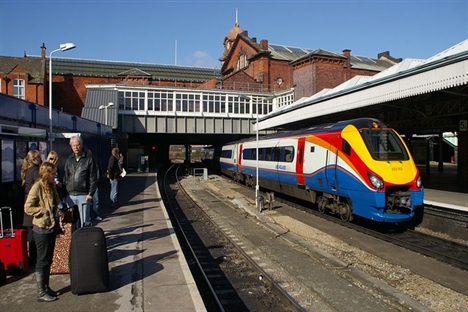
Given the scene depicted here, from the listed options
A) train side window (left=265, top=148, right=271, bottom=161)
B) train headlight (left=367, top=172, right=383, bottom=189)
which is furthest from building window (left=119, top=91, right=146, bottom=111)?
train headlight (left=367, top=172, right=383, bottom=189)

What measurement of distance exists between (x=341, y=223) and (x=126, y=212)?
22.2ft

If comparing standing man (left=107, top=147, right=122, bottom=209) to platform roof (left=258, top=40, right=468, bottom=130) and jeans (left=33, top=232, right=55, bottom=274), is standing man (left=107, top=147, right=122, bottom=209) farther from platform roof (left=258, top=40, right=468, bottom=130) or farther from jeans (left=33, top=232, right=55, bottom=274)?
platform roof (left=258, top=40, right=468, bottom=130)

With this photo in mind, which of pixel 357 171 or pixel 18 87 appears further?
pixel 18 87

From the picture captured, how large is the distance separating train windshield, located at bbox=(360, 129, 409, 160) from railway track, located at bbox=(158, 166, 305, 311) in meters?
4.52

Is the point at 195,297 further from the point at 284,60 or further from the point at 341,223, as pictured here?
the point at 284,60

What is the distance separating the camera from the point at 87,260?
5.12m

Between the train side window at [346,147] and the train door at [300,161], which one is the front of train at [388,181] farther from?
the train door at [300,161]

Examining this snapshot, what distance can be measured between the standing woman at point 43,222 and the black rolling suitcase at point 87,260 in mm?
281

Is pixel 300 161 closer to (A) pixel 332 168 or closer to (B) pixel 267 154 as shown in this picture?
(A) pixel 332 168

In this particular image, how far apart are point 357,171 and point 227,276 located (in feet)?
16.2

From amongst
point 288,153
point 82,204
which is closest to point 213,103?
point 288,153

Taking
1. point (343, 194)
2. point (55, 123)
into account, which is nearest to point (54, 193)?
point (343, 194)

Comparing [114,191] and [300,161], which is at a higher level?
[300,161]

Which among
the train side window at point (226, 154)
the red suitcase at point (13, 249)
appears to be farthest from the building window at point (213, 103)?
the red suitcase at point (13, 249)
